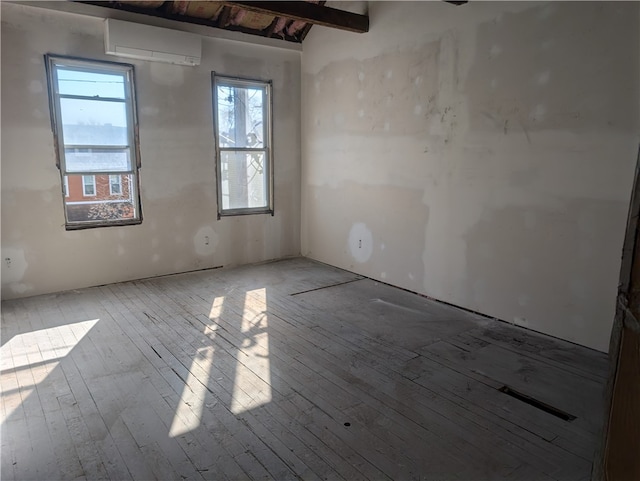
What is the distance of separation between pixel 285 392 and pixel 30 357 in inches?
77.2

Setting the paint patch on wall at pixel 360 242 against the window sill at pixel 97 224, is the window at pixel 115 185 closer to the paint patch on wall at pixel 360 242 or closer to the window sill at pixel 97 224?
the window sill at pixel 97 224

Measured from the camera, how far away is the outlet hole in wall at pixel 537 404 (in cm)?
250

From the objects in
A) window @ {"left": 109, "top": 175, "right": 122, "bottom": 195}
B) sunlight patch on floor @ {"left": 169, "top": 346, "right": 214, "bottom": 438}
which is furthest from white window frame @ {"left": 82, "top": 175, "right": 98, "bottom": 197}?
sunlight patch on floor @ {"left": 169, "top": 346, "right": 214, "bottom": 438}

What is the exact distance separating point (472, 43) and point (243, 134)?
2.99 m

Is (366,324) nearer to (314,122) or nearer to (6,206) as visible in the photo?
(314,122)

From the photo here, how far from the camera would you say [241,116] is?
5.65 m

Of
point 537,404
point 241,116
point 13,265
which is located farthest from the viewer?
point 241,116

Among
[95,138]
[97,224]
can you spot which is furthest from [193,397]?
[95,138]

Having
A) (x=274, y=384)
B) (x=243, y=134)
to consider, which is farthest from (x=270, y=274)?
(x=274, y=384)

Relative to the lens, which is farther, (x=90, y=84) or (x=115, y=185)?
(x=115, y=185)

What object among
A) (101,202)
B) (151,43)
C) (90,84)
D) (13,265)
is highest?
(151,43)

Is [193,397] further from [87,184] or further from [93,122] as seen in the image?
[93,122]

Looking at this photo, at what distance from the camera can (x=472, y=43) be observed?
12.7 ft

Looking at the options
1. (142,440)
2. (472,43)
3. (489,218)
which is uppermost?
(472,43)
